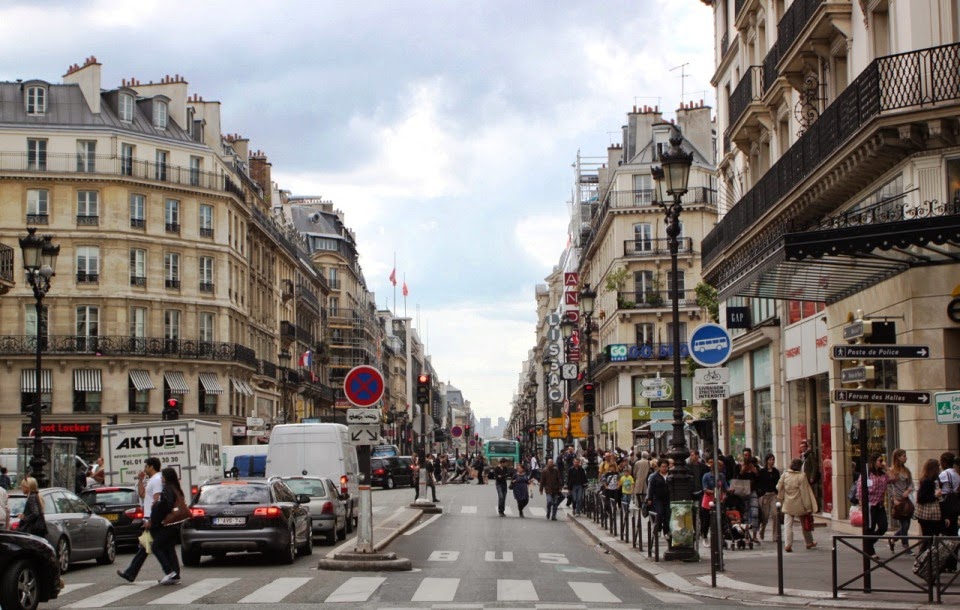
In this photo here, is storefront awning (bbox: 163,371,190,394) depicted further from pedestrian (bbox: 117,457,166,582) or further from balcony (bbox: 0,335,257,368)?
pedestrian (bbox: 117,457,166,582)

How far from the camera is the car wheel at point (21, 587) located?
13555mm

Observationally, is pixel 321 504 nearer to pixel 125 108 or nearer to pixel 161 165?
pixel 161 165

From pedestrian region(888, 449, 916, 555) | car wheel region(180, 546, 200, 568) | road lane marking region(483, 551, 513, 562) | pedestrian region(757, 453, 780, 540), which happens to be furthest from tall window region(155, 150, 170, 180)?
pedestrian region(888, 449, 916, 555)

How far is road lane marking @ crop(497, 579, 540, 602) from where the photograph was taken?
15.8m

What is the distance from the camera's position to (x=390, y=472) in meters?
67.6

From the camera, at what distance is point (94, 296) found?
64.5 meters

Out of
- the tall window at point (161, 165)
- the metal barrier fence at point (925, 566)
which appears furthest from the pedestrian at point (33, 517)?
the tall window at point (161, 165)

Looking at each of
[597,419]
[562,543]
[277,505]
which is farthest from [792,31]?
[597,419]

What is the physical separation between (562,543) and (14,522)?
11.7 meters

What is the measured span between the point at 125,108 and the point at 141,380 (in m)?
13.7

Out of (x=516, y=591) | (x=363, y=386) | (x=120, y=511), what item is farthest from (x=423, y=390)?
(x=516, y=591)

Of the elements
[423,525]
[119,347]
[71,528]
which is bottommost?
[423,525]

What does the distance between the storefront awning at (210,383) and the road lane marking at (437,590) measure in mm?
51971

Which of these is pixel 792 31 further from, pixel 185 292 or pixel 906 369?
pixel 185 292
